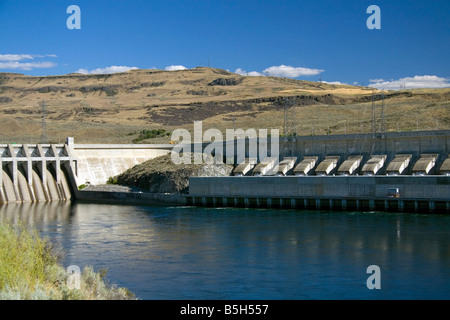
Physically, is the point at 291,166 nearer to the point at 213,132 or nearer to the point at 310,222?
the point at 310,222

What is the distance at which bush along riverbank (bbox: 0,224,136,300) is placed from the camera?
14898 mm

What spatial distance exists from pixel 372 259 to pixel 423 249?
10.6 feet

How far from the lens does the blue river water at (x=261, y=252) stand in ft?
70.0

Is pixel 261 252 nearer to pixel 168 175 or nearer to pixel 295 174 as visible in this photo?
pixel 295 174

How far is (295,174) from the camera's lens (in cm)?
5016

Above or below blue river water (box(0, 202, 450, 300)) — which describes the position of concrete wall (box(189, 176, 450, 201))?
above

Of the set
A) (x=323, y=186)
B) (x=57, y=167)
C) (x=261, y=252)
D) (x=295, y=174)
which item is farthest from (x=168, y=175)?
(x=261, y=252)

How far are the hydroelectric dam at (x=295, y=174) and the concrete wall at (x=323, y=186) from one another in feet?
0.21

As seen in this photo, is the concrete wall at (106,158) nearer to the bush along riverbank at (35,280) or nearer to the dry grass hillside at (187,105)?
the dry grass hillside at (187,105)

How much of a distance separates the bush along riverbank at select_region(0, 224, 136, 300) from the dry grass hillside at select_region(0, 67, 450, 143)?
4060 cm

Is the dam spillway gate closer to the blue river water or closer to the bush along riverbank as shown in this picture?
the blue river water

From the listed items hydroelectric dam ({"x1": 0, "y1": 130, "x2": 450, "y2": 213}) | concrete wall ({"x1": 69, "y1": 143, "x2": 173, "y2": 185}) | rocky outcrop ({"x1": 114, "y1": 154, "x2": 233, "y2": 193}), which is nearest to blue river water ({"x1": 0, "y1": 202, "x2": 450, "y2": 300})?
hydroelectric dam ({"x1": 0, "y1": 130, "x2": 450, "y2": 213})

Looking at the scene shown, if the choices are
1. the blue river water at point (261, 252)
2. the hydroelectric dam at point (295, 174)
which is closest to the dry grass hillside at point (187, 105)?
the hydroelectric dam at point (295, 174)
